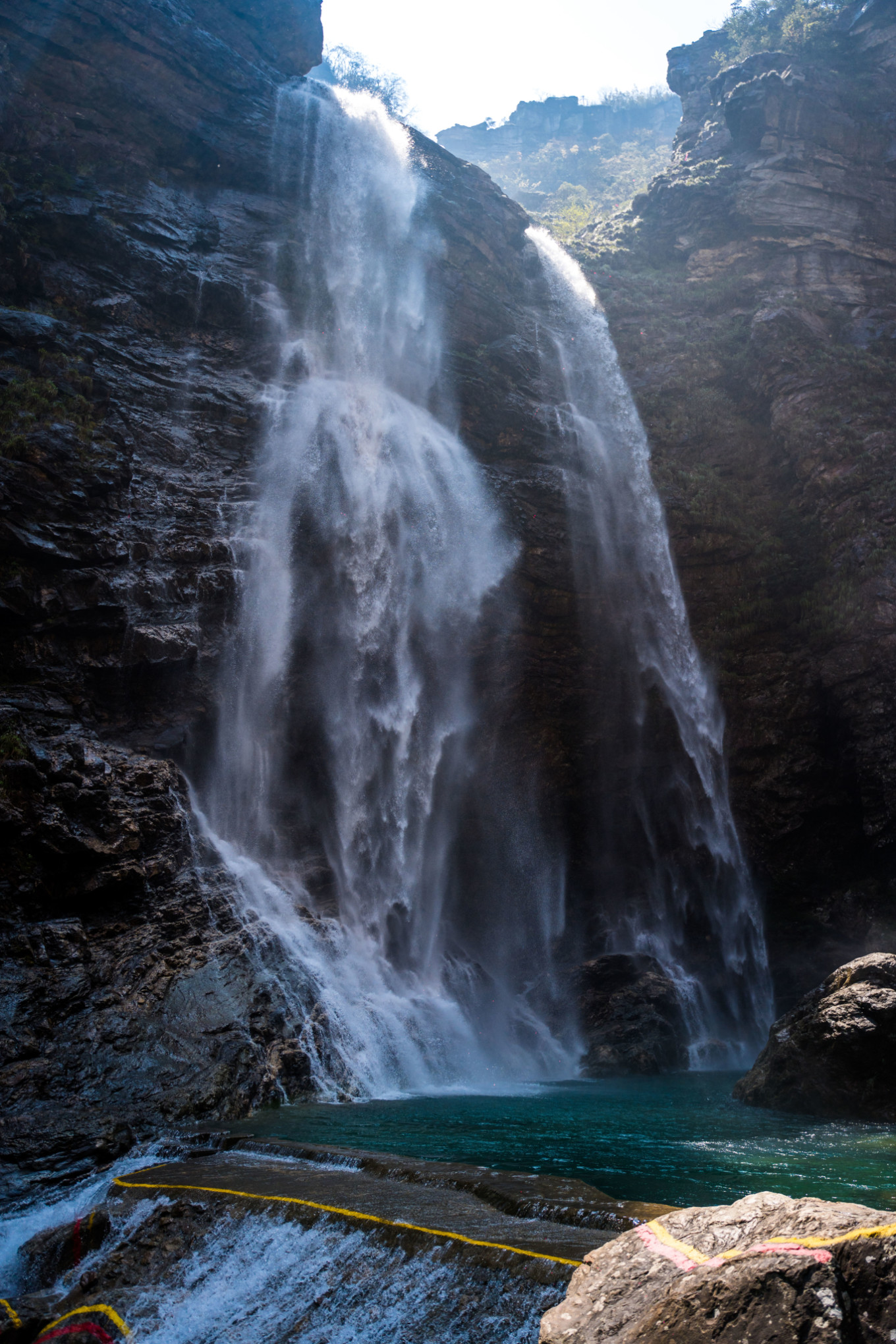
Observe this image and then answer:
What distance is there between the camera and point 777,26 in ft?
127

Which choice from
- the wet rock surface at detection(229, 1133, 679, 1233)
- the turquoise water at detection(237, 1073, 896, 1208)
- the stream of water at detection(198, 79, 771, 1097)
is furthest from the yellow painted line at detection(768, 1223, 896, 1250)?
the stream of water at detection(198, 79, 771, 1097)

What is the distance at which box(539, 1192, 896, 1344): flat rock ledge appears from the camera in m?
2.58

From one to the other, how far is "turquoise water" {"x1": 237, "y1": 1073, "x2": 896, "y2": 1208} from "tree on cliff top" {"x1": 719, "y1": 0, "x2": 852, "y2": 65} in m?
42.3

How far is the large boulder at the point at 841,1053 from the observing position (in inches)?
406

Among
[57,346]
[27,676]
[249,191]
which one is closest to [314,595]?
[27,676]

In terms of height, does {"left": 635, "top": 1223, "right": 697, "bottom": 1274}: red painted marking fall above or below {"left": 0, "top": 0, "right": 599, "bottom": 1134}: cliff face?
below

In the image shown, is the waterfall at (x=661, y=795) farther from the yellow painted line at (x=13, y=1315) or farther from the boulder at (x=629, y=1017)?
the yellow painted line at (x=13, y=1315)

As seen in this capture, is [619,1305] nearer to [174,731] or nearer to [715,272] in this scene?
[174,731]

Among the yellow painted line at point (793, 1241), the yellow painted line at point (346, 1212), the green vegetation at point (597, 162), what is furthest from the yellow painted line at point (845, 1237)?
the green vegetation at point (597, 162)

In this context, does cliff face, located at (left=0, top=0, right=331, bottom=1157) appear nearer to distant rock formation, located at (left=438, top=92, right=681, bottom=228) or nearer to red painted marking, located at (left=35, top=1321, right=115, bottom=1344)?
red painted marking, located at (left=35, top=1321, right=115, bottom=1344)

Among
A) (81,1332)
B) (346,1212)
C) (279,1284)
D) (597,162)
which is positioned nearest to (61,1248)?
(81,1332)

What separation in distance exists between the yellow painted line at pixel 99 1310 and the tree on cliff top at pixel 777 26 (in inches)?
1809

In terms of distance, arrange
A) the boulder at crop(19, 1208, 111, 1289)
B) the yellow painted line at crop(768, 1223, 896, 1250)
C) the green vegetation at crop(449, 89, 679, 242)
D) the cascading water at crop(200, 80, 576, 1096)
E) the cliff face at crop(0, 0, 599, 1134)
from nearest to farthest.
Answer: the yellow painted line at crop(768, 1223, 896, 1250) < the boulder at crop(19, 1208, 111, 1289) < the cliff face at crop(0, 0, 599, 1134) < the cascading water at crop(200, 80, 576, 1096) < the green vegetation at crop(449, 89, 679, 242)

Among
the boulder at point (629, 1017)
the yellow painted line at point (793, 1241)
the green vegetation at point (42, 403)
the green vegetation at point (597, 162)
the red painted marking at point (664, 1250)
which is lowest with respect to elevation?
the boulder at point (629, 1017)
